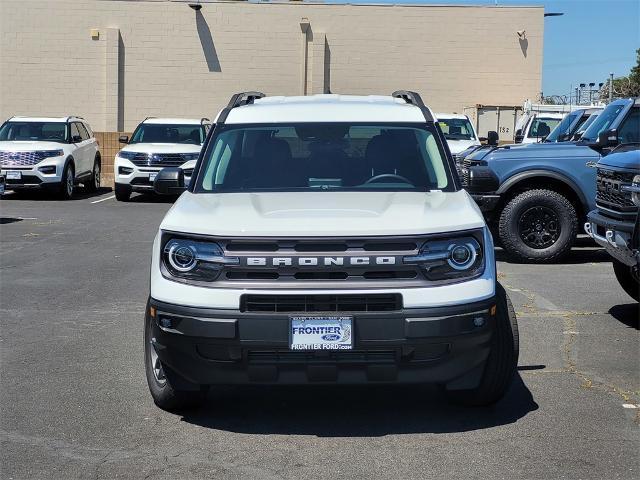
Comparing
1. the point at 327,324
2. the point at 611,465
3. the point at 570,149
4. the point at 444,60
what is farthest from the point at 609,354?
the point at 444,60

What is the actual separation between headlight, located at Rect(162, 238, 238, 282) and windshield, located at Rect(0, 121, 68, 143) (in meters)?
17.8

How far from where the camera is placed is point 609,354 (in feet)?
24.4

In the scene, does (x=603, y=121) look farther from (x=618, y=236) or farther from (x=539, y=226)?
(x=618, y=236)

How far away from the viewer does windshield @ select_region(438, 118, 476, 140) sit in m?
23.2

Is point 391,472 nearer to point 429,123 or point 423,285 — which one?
point 423,285

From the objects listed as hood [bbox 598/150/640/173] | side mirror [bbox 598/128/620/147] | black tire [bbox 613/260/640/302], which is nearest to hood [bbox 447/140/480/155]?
side mirror [bbox 598/128/620/147]

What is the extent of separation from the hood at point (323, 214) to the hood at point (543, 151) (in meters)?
6.60

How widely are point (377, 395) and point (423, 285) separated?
1.32 m

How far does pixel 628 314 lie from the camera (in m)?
9.09

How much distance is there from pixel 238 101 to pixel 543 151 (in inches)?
247

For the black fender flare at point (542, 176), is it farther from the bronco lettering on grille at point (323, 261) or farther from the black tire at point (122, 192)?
the black tire at point (122, 192)

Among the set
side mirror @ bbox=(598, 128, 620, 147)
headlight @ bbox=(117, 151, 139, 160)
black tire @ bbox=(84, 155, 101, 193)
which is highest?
side mirror @ bbox=(598, 128, 620, 147)

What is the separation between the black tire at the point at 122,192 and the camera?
2191cm

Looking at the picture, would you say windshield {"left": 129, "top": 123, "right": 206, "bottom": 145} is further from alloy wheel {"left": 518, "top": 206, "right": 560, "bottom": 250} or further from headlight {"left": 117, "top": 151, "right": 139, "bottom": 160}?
alloy wheel {"left": 518, "top": 206, "right": 560, "bottom": 250}
